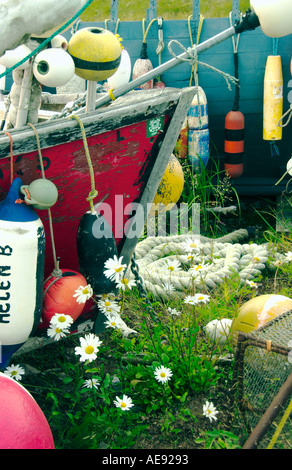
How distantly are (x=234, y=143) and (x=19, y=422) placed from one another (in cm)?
405

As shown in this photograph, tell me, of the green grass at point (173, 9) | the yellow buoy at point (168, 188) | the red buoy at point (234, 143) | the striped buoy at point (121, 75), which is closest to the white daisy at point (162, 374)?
the striped buoy at point (121, 75)

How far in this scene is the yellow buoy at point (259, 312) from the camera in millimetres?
2598

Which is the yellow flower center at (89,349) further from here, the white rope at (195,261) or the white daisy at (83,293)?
the white rope at (195,261)

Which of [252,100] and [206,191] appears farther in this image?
[252,100]

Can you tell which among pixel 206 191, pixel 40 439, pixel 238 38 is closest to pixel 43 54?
pixel 40 439

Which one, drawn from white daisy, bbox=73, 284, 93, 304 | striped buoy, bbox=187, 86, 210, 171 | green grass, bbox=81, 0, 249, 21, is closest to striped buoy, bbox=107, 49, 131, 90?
white daisy, bbox=73, 284, 93, 304

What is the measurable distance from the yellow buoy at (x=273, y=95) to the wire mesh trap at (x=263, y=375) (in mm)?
3174

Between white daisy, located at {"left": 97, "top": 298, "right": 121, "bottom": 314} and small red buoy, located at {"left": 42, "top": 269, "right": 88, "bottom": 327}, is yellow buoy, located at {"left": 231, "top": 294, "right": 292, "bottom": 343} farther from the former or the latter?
small red buoy, located at {"left": 42, "top": 269, "right": 88, "bottom": 327}

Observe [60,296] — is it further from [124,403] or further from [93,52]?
[93,52]

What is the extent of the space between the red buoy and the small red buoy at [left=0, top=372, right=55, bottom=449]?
12.4 ft

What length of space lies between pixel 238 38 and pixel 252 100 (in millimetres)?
587

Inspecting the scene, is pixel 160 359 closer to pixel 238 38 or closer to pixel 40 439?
pixel 40 439
